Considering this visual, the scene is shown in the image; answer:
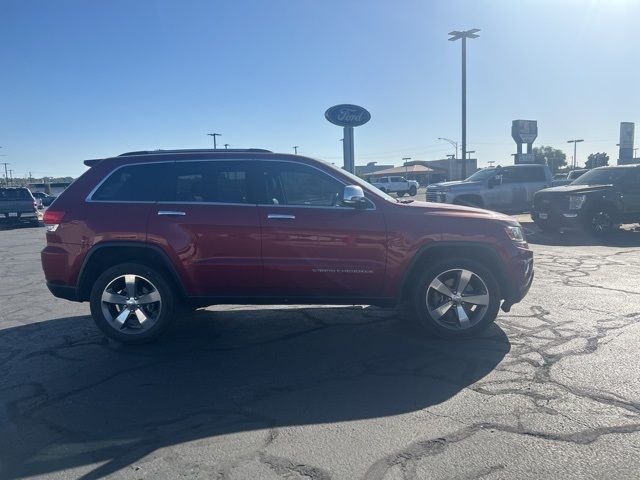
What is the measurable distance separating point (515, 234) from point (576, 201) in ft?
28.4

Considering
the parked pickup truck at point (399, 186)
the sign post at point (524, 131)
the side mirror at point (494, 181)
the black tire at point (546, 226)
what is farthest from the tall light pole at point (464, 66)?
the parked pickup truck at point (399, 186)

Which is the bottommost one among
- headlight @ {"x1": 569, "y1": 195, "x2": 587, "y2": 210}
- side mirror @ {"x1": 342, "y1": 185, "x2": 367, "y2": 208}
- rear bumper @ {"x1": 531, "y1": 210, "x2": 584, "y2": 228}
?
rear bumper @ {"x1": 531, "y1": 210, "x2": 584, "y2": 228}

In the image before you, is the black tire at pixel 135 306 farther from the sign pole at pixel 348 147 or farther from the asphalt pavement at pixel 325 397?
the sign pole at pixel 348 147

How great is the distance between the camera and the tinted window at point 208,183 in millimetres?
5016

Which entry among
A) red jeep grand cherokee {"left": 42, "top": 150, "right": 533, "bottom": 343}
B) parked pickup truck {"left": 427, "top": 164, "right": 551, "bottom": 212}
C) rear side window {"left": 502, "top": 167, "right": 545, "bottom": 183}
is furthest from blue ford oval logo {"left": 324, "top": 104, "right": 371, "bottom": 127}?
red jeep grand cherokee {"left": 42, "top": 150, "right": 533, "bottom": 343}

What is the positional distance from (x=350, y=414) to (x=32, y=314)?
4.75 meters

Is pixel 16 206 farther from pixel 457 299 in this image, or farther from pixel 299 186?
pixel 457 299

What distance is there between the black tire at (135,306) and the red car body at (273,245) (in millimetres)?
158

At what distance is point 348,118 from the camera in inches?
587

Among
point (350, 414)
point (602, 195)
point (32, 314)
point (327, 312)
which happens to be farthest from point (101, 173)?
point (602, 195)

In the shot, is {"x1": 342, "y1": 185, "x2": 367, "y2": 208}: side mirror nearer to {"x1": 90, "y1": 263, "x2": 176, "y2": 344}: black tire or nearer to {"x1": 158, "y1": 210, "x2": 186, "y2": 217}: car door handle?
{"x1": 158, "y1": 210, "x2": 186, "y2": 217}: car door handle

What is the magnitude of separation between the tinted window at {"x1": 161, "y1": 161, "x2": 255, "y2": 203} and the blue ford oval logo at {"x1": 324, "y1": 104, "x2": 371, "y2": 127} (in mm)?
10080

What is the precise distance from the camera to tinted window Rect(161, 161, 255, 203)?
16.5 ft

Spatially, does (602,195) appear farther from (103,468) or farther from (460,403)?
(103,468)
